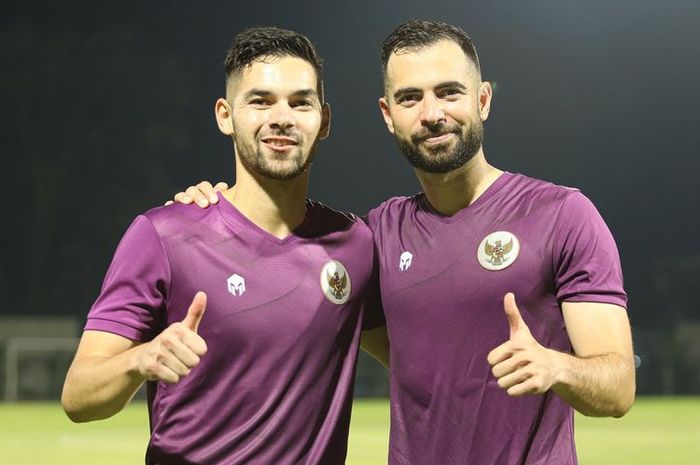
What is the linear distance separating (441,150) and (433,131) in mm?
81

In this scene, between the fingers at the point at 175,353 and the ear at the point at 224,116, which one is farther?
the ear at the point at 224,116

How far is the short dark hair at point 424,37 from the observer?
5180 mm

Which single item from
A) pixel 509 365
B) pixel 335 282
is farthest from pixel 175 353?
pixel 335 282

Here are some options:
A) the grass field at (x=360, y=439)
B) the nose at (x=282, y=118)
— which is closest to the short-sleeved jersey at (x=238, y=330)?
→ the nose at (x=282, y=118)

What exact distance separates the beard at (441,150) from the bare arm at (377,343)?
812 mm

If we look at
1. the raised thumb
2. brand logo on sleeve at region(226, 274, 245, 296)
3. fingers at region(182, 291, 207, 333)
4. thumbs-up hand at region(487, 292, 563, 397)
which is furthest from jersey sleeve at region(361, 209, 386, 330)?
thumbs-up hand at region(487, 292, 563, 397)

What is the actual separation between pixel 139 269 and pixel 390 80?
134cm

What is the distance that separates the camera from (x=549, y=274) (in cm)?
484

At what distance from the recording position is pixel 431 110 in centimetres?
500

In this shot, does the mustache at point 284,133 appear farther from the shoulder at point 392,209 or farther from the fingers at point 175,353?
the fingers at point 175,353

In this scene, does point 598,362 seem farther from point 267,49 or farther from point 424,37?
point 267,49

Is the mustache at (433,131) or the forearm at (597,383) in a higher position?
the mustache at (433,131)

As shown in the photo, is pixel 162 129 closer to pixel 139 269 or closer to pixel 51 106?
pixel 51 106

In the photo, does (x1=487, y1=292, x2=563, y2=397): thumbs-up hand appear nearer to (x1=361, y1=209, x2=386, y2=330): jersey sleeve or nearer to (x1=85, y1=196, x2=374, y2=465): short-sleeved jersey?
(x1=85, y1=196, x2=374, y2=465): short-sleeved jersey
